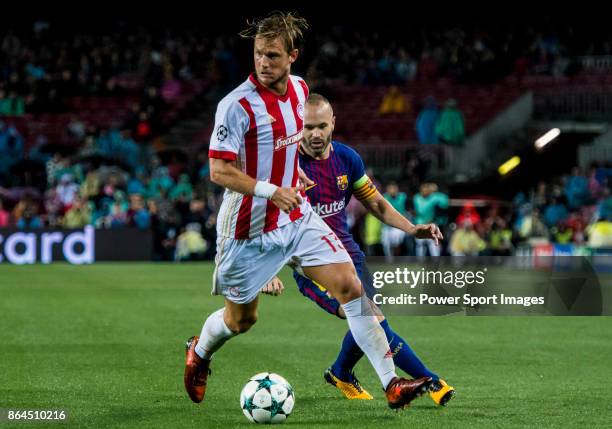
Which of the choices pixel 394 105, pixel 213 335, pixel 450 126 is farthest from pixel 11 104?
pixel 213 335

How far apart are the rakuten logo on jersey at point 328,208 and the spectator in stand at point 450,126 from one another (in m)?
21.9

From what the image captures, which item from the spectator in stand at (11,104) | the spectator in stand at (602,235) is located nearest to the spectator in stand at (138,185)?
the spectator in stand at (11,104)

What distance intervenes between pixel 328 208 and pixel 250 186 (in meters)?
1.45

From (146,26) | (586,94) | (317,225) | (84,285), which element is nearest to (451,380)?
(317,225)

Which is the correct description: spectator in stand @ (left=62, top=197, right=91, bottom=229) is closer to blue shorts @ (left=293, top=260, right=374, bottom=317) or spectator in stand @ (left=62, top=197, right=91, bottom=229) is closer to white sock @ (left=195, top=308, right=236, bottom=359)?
blue shorts @ (left=293, top=260, right=374, bottom=317)

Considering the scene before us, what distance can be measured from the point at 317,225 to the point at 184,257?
63.1 ft

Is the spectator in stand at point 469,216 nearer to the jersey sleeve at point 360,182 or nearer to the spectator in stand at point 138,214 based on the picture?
the spectator in stand at point 138,214

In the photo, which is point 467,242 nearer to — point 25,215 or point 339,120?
point 25,215

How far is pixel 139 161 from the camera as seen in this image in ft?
102

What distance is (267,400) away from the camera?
7164 mm

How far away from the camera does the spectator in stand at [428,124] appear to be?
30406 millimetres

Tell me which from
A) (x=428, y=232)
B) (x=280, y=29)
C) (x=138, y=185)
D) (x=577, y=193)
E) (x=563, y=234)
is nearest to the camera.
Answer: (x=280, y=29)

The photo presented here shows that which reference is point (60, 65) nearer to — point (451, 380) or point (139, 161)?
point (139, 161)

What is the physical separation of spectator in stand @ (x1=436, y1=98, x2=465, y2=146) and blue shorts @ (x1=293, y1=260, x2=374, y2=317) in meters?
21.8
